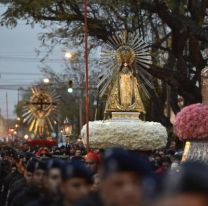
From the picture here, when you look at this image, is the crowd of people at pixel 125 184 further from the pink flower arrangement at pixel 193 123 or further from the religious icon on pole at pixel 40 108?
the religious icon on pole at pixel 40 108

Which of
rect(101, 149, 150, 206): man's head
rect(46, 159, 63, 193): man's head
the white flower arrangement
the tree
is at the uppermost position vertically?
the tree

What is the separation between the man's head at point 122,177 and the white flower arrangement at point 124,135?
1354cm

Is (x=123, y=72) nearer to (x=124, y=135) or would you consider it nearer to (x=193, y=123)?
(x=124, y=135)

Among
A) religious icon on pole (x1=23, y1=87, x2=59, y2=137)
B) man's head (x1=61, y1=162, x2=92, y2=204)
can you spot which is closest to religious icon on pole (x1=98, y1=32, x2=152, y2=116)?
man's head (x1=61, y1=162, x2=92, y2=204)

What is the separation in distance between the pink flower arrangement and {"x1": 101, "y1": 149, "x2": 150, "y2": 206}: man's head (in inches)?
326

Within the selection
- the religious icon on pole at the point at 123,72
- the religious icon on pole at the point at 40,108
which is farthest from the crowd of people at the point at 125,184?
the religious icon on pole at the point at 40,108

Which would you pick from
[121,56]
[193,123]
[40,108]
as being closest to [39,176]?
[193,123]

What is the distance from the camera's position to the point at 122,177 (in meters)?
3.85

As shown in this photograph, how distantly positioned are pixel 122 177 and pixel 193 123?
8731 millimetres

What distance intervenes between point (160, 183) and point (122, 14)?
1181 inches

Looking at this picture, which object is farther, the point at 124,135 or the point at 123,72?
the point at 123,72

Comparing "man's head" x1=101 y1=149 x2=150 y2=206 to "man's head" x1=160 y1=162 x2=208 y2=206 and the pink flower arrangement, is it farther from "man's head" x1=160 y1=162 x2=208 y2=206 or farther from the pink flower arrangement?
the pink flower arrangement

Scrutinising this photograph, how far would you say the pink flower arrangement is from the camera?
40.4 feet

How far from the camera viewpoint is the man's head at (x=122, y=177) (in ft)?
11.9
